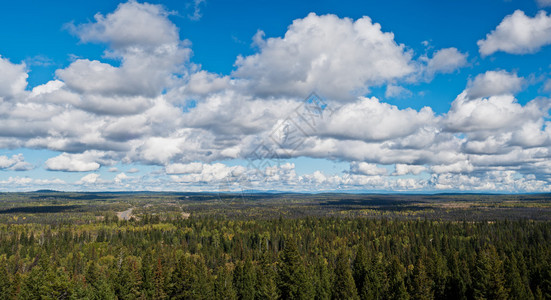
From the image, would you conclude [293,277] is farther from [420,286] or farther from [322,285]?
[420,286]

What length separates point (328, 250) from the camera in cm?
19250

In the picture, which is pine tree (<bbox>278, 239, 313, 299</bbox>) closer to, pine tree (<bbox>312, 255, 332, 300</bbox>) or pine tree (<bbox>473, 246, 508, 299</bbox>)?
pine tree (<bbox>312, 255, 332, 300</bbox>)

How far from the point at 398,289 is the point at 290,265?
25376mm

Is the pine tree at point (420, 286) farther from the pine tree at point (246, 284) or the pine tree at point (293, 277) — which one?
the pine tree at point (246, 284)

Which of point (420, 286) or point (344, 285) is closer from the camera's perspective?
point (344, 285)

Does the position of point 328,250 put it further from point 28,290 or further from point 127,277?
point 28,290

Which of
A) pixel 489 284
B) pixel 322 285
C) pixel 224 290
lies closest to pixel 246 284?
pixel 224 290

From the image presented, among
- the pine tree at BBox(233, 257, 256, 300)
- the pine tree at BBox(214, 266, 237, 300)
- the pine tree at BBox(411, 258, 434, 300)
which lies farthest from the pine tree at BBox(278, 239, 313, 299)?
the pine tree at BBox(411, 258, 434, 300)

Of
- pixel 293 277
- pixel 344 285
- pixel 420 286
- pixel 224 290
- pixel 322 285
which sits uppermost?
pixel 293 277

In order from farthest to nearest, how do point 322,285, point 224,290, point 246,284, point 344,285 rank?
point 246,284, point 224,290, point 322,285, point 344,285

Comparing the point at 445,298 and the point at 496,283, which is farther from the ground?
the point at 496,283

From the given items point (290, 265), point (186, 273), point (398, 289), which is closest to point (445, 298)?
point (398, 289)

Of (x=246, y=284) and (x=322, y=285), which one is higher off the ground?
(x=322, y=285)

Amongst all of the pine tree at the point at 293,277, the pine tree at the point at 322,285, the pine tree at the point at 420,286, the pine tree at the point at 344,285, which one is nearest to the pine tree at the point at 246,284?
the pine tree at the point at 322,285
